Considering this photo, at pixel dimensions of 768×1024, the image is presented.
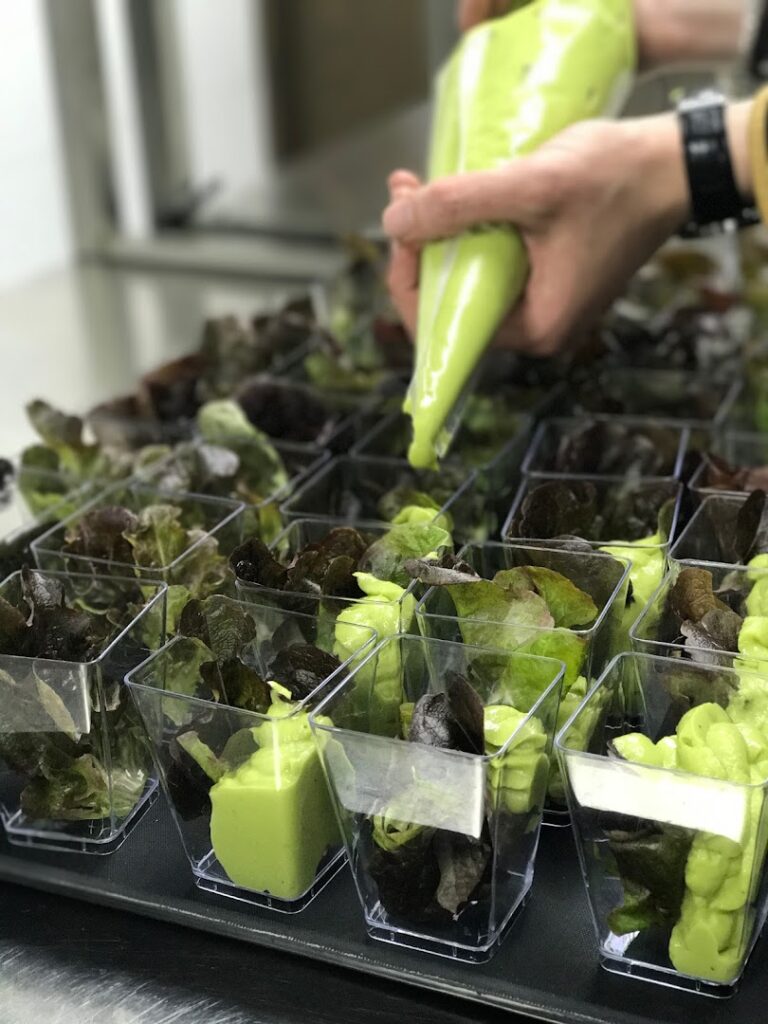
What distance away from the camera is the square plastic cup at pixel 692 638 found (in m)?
0.70

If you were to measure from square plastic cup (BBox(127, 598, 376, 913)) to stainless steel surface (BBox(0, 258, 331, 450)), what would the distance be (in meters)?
0.65

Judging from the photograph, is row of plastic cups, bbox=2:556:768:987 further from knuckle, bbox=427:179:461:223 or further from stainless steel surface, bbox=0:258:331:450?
stainless steel surface, bbox=0:258:331:450

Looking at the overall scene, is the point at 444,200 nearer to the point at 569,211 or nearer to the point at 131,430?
the point at 569,211

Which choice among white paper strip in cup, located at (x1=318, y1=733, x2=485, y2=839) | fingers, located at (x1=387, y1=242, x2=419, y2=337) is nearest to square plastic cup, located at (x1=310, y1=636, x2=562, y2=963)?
white paper strip in cup, located at (x1=318, y1=733, x2=485, y2=839)

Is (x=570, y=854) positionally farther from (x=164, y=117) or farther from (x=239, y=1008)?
(x=164, y=117)

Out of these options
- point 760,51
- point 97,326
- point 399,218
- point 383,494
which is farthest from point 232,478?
point 760,51

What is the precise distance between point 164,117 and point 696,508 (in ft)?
4.59

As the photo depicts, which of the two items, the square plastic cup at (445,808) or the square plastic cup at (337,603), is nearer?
the square plastic cup at (445,808)

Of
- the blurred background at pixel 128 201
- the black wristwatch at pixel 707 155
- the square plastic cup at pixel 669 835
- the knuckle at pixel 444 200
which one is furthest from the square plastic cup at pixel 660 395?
the blurred background at pixel 128 201

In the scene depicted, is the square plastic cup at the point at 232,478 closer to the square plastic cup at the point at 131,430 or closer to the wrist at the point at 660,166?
the square plastic cup at the point at 131,430

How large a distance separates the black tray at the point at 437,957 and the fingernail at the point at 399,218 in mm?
471

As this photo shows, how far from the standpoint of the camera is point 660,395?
1216 mm

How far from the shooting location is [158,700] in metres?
0.69

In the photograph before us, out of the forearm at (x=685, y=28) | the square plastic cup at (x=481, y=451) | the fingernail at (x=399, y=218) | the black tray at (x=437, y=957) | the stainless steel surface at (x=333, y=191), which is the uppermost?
the forearm at (x=685, y=28)
